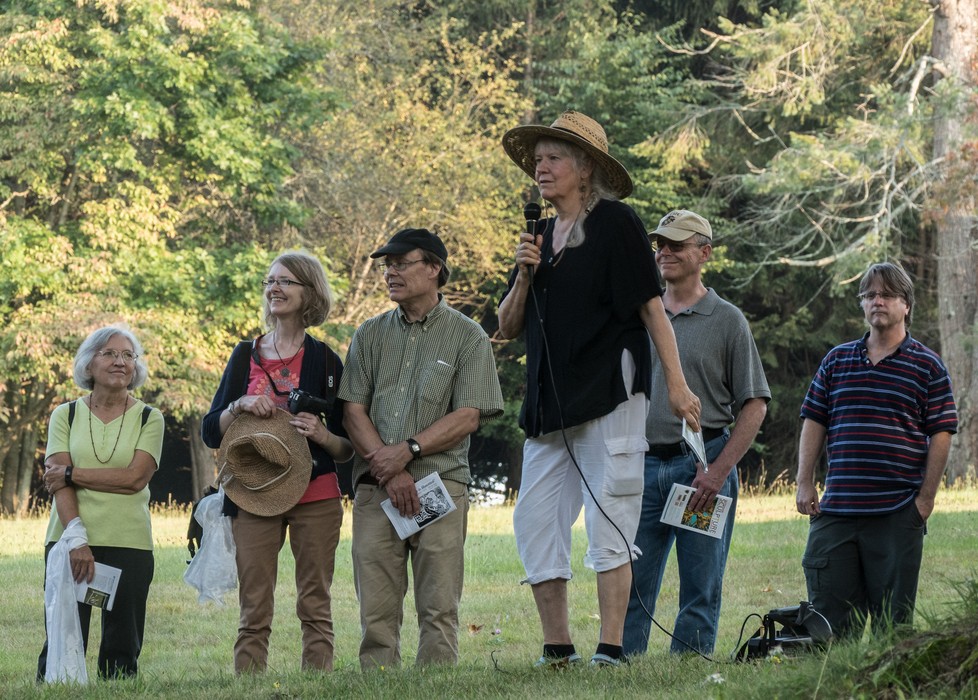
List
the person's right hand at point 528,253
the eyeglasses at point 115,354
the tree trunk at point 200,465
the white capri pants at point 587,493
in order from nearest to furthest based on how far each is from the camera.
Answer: the white capri pants at point 587,493 < the person's right hand at point 528,253 < the eyeglasses at point 115,354 < the tree trunk at point 200,465

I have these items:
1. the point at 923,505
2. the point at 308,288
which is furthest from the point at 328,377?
the point at 923,505

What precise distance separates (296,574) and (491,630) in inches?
119

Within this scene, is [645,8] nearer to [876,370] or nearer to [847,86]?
[847,86]

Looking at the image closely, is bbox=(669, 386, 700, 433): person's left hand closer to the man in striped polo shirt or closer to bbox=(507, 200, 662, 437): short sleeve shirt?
bbox=(507, 200, 662, 437): short sleeve shirt

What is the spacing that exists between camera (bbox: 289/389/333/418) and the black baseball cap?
0.70 metres

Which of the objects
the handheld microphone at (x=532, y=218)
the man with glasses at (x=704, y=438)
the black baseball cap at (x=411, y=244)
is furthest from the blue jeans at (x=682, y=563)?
the black baseball cap at (x=411, y=244)

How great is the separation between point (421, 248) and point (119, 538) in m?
2.06

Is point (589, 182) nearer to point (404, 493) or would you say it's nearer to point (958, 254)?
point (404, 493)

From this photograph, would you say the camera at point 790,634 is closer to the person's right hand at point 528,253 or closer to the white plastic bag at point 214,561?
the person's right hand at point 528,253

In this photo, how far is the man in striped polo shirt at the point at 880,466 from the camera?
5.67m

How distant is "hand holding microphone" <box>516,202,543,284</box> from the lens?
5137 mm

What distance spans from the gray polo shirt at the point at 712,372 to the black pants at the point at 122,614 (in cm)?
256

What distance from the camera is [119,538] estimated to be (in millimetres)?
6211

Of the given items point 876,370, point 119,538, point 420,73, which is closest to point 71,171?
point 420,73
